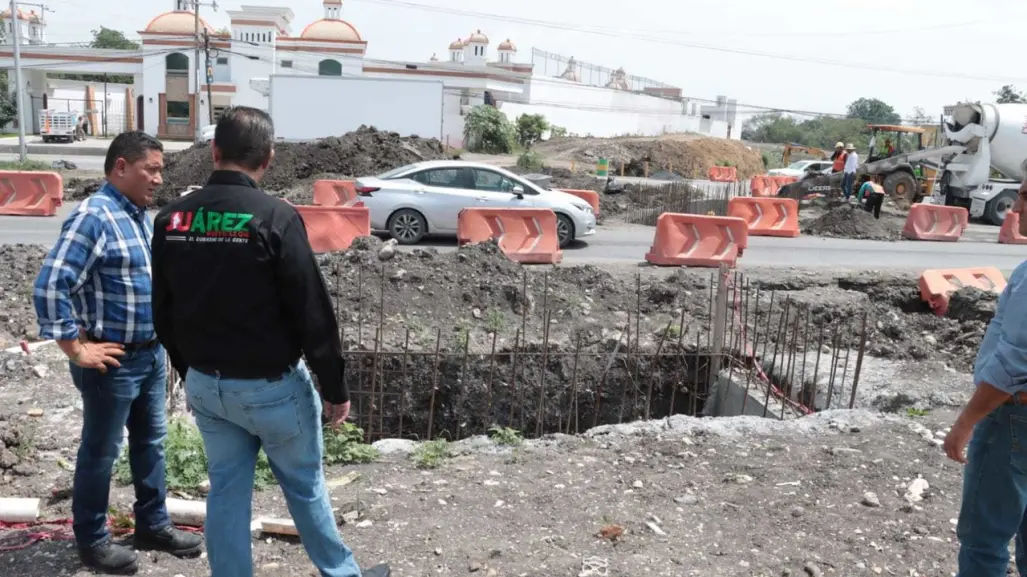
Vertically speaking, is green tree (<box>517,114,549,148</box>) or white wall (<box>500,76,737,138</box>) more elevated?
white wall (<box>500,76,737,138</box>)

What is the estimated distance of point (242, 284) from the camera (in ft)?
9.59

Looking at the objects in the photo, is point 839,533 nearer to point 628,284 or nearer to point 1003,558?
point 1003,558

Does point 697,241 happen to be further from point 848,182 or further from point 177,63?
point 177,63

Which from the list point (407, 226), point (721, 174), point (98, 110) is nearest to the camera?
point (407, 226)

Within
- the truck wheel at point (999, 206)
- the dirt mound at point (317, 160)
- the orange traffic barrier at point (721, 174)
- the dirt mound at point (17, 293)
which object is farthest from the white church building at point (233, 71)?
the dirt mound at point (17, 293)

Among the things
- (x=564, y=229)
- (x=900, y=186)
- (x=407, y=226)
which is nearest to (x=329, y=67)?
(x=900, y=186)

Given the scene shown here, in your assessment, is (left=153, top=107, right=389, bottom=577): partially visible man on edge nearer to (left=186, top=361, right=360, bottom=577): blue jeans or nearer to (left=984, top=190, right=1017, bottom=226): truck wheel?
(left=186, top=361, right=360, bottom=577): blue jeans

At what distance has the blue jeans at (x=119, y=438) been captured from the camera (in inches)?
139

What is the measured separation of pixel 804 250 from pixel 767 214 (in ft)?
8.58

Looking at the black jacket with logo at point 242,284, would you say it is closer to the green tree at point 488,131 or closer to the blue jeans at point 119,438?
the blue jeans at point 119,438

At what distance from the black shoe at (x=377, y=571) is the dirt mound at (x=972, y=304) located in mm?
7927

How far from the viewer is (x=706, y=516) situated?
447 centimetres

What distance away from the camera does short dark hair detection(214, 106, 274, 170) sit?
300 cm

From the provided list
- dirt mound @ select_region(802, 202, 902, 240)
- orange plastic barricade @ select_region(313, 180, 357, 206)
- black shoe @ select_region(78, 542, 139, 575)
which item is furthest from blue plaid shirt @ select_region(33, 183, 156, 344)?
dirt mound @ select_region(802, 202, 902, 240)
